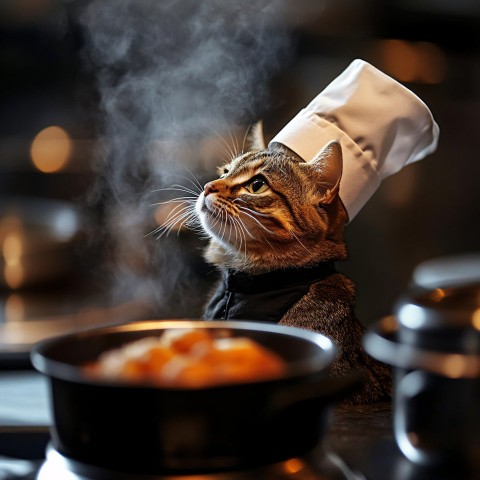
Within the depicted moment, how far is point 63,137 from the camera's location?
2.71 m

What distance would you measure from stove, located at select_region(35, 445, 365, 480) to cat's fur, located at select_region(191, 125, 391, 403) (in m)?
0.26

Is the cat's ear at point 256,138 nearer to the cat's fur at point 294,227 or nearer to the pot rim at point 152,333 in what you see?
the cat's fur at point 294,227

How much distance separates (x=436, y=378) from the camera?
2.48 feet

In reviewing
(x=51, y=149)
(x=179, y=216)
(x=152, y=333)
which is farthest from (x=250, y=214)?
(x=51, y=149)

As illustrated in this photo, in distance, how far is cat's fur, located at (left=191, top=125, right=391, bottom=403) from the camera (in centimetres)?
102

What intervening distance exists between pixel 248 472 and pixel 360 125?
0.51m

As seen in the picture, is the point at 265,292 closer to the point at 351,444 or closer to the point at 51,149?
the point at 351,444

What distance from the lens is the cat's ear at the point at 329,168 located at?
1038 millimetres

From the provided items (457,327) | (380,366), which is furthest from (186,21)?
(457,327)

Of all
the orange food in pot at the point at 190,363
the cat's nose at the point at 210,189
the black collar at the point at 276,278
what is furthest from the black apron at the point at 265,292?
the orange food in pot at the point at 190,363

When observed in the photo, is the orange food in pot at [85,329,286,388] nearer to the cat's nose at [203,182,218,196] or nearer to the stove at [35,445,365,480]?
the stove at [35,445,365,480]

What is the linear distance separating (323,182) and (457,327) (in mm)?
334

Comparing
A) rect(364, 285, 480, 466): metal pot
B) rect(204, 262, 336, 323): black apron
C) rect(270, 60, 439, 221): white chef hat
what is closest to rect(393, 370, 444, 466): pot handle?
rect(364, 285, 480, 466): metal pot

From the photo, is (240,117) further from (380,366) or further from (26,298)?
(26,298)
